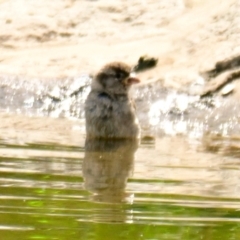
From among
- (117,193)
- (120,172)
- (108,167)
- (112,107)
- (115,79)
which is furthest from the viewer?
(115,79)

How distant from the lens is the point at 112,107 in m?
8.53

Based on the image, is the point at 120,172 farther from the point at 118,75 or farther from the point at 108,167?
the point at 118,75

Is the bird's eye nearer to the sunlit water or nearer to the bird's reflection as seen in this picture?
the sunlit water

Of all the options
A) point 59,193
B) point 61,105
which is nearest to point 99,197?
point 59,193

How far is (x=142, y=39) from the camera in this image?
1106 centimetres

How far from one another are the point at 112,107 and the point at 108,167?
1.92 metres

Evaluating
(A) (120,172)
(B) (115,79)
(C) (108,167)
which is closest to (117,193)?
(A) (120,172)

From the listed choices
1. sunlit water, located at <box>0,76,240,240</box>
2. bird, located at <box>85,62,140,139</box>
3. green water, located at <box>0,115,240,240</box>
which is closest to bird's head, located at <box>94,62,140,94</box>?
bird, located at <box>85,62,140,139</box>

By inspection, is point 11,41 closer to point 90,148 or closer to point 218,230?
point 90,148

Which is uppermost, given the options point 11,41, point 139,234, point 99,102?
point 11,41

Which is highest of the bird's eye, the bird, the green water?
the bird's eye

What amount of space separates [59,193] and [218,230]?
1151 millimetres

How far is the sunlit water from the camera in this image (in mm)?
4625

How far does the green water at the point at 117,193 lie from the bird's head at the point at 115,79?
1.07m
